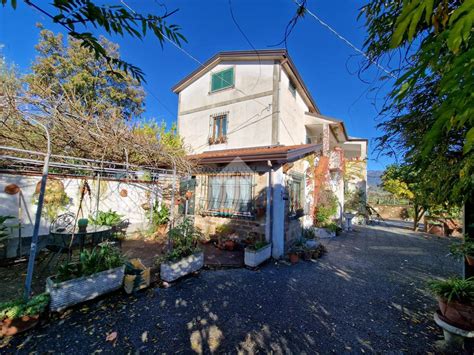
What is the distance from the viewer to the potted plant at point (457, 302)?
9.44 ft

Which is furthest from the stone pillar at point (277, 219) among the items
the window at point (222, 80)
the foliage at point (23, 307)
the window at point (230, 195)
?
the window at point (222, 80)

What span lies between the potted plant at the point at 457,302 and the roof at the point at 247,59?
891 centimetres

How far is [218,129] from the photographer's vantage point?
36.1 feet

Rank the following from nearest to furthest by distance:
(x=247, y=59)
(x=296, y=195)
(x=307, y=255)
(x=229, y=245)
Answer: (x=307, y=255) → (x=229, y=245) → (x=296, y=195) → (x=247, y=59)

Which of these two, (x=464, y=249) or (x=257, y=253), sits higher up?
(x=464, y=249)

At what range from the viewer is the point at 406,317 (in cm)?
374

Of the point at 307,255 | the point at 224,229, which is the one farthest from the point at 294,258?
the point at 224,229

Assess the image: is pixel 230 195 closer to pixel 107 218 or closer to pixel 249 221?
pixel 249 221

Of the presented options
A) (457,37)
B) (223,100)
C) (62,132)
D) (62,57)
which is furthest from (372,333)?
(62,57)

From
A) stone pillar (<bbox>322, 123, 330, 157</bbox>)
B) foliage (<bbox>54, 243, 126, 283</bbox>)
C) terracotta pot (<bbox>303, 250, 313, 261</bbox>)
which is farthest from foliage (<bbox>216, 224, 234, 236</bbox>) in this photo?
stone pillar (<bbox>322, 123, 330, 157</bbox>)

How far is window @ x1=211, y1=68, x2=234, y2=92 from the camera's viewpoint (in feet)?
34.7

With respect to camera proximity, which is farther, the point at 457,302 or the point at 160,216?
the point at 160,216

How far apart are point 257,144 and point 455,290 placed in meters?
7.59

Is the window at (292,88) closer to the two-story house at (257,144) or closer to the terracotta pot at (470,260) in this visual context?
the two-story house at (257,144)
